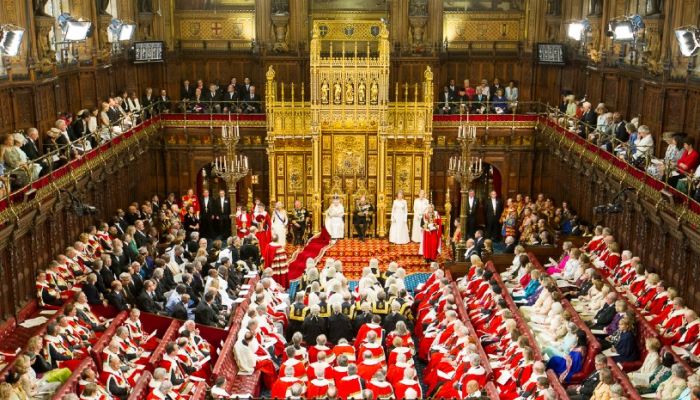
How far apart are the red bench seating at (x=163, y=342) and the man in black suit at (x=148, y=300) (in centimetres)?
79

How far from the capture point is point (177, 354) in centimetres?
1627

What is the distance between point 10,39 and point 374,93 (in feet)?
39.2

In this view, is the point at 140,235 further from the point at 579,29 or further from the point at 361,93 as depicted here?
the point at 579,29

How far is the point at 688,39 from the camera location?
19359mm

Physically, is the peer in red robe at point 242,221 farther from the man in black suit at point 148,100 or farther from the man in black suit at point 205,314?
the man in black suit at point 205,314

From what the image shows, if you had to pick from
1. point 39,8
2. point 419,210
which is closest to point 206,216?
point 419,210

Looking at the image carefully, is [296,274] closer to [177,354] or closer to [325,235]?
[325,235]

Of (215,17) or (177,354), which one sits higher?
(215,17)

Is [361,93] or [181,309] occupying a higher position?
[361,93]

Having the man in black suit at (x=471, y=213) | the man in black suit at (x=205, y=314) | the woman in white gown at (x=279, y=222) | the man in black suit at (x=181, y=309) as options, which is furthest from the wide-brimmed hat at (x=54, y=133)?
the man in black suit at (x=471, y=213)

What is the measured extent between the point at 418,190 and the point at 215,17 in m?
10.3

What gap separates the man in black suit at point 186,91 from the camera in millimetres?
30688

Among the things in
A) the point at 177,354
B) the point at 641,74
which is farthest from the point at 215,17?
the point at 177,354

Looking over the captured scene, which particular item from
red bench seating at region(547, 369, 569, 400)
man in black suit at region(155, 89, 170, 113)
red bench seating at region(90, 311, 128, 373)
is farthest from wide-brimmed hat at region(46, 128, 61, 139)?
red bench seating at region(547, 369, 569, 400)
